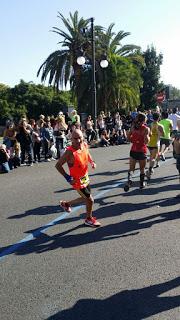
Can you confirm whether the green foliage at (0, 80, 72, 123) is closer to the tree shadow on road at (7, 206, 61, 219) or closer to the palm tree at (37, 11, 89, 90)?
the palm tree at (37, 11, 89, 90)

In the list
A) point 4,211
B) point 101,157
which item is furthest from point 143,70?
point 4,211

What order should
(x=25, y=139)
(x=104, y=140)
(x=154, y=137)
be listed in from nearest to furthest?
1. (x=154, y=137)
2. (x=25, y=139)
3. (x=104, y=140)

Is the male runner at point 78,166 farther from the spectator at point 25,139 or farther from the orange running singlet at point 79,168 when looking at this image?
the spectator at point 25,139

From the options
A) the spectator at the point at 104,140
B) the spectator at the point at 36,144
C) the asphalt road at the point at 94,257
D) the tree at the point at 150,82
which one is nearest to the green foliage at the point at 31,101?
the tree at the point at 150,82

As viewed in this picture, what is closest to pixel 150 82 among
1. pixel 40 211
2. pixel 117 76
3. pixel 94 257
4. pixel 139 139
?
pixel 117 76

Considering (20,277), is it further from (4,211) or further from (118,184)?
(118,184)

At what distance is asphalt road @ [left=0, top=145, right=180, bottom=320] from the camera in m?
4.34

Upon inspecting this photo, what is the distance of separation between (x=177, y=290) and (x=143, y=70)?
5125 centimetres

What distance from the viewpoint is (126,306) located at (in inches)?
169

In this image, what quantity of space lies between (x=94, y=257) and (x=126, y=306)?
57.2 inches

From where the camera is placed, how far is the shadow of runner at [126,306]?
4117 mm

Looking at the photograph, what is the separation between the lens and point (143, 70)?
54.2 metres

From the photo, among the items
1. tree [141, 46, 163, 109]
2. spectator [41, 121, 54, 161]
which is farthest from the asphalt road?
tree [141, 46, 163, 109]

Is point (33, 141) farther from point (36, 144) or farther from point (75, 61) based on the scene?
point (75, 61)
